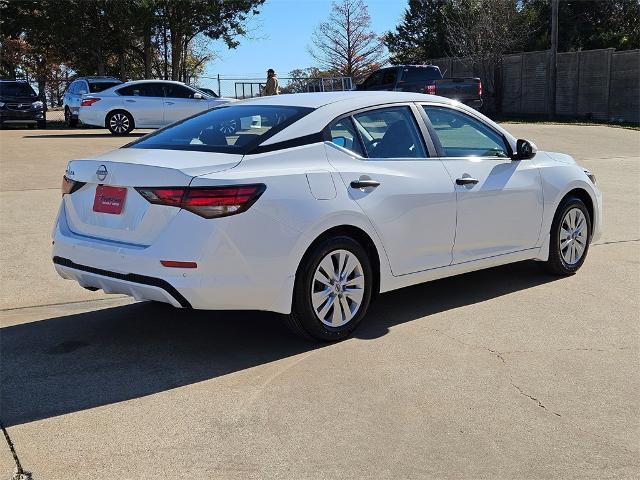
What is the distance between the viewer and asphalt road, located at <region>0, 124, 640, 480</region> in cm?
354

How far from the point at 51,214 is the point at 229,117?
4.73 metres

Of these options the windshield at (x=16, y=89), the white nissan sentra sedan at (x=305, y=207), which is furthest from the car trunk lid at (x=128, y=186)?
the windshield at (x=16, y=89)

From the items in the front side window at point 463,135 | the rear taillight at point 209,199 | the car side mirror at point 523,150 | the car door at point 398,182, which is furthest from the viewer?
the car side mirror at point 523,150

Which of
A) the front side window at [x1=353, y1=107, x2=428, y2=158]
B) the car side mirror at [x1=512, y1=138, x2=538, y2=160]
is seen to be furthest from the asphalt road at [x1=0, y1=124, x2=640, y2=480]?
the front side window at [x1=353, y1=107, x2=428, y2=158]

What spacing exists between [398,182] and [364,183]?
0.34 m

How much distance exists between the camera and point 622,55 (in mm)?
29312

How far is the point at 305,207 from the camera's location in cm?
477

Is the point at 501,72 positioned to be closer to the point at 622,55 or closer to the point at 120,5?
the point at 622,55

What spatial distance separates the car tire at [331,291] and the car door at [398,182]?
0.28m

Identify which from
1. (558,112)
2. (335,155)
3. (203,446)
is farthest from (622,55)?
(203,446)

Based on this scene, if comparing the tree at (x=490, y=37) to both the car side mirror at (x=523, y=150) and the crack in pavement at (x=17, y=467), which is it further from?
the crack in pavement at (x=17, y=467)

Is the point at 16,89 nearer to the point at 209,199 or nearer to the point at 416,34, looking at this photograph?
the point at 209,199

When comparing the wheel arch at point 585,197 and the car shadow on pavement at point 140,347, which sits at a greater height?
the wheel arch at point 585,197

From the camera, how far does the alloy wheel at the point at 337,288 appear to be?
495 cm
